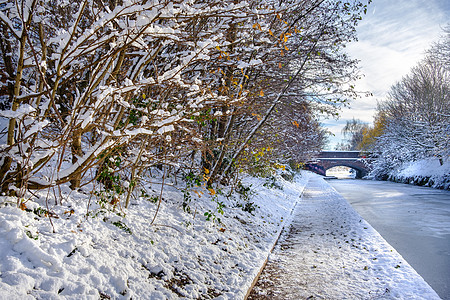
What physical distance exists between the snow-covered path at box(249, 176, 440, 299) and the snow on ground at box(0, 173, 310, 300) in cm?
45

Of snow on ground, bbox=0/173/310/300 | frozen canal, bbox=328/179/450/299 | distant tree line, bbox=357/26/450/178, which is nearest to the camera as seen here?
snow on ground, bbox=0/173/310/300

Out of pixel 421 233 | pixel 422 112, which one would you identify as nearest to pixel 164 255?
pixel 421 233

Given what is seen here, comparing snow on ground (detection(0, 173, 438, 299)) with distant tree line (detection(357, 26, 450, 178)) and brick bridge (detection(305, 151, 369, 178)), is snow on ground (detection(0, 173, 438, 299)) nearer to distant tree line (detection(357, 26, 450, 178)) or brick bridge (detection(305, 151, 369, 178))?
distant tree line (detection(357, 26, 450, 178))

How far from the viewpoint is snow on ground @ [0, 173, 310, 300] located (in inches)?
97.4

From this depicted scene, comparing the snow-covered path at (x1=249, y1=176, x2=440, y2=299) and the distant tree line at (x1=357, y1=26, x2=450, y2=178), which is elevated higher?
the distant tree line at (x1=357, y1=26, x2=450, y2=178)

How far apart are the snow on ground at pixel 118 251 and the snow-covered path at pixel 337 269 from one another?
0.45 meters

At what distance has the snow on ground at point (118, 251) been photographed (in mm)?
2475

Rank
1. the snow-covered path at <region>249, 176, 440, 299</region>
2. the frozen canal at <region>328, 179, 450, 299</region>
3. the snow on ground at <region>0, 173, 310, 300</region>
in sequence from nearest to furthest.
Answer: the snow on ground at <region>0, 173, 310, 300</region>
the snow-covered path at <region>249, 176, 440, 299</region>
the frozen canal at <region>328, 179, 450, 299</region>

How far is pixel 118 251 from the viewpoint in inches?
135

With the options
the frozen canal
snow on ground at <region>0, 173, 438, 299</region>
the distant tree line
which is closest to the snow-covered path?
snow on ground at <region>0, 173, 438, 299</region>

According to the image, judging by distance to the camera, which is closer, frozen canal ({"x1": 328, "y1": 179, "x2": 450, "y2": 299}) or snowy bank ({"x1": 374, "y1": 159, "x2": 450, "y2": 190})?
frozen canal ({"x1": 328, "y1": 179, "x2": 450, "y2": 299})

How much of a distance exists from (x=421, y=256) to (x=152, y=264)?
591cm

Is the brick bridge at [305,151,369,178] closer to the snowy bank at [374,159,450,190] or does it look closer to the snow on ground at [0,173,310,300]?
the snowy bank at [374,159,450,190]

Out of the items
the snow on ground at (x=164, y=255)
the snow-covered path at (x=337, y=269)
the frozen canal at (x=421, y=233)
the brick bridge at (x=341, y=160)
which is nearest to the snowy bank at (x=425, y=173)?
the frozen canal at (x=421, y=233)
